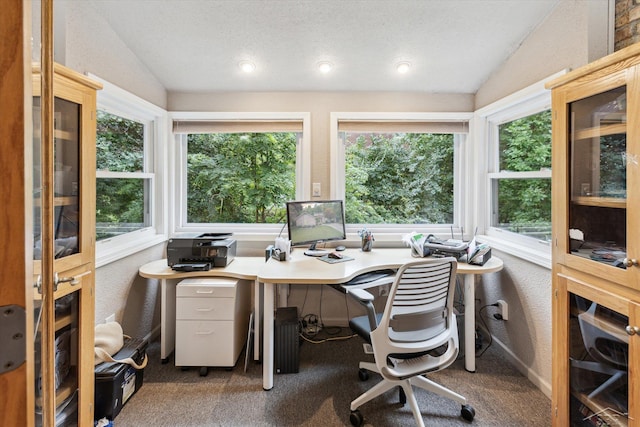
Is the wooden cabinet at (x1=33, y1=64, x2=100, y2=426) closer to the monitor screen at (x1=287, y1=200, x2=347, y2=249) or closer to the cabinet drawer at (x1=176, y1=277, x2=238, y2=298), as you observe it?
the cabinet drawer at (x1=176, y1=277, x2=238, y2=298)

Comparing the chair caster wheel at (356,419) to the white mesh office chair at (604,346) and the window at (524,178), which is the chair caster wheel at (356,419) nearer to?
the white mesh office chair at (604,346)

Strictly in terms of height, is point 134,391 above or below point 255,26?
below

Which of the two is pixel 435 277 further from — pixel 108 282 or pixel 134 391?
pixel 108 282

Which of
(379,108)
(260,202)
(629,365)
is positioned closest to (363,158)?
(379,108)

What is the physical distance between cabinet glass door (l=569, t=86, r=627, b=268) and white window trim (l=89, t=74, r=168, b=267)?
105 inches

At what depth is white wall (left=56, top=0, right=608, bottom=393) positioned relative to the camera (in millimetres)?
1733

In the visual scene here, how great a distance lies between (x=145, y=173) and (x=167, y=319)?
1229mm

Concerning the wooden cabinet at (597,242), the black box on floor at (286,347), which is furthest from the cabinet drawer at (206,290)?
the wooden cabinet at (597,242)

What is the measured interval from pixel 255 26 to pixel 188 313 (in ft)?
6.64

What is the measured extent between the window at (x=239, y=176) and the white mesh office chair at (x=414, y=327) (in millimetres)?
1504

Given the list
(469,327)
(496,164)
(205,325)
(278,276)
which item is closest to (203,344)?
(205,325)

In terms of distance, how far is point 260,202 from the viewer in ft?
9.59

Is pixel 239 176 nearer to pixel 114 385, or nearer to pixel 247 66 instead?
pixel 247 66

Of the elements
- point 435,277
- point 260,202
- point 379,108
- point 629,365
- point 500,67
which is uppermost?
point 500,67
